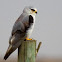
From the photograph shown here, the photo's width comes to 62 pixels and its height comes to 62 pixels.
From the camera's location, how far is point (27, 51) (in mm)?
4215

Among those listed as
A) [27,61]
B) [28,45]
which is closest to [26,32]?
[28,45]

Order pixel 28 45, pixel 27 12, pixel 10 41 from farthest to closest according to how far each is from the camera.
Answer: pixel 27 12, pixel 10 41, pixel 28 45

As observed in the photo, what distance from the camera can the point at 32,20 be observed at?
4.69 meters

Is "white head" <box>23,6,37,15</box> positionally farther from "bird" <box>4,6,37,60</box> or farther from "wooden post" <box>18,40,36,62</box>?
"wooden post" <box>18,40,36,62</box>

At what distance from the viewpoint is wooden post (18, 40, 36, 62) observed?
4.22 m

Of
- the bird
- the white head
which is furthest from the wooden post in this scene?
the white head

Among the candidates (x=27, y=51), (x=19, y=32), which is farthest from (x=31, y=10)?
(x=27, y=51)

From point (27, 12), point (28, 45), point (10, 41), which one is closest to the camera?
point (28, 45)

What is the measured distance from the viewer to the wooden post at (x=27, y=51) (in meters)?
4.22

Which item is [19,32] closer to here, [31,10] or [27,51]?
[27,51]

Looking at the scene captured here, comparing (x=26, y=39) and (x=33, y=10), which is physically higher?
(x=33, y=10)

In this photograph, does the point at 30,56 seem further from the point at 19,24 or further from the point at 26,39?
the point at 19,24

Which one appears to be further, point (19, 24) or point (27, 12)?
point (27, 12)

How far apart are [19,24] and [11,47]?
0.66 m
